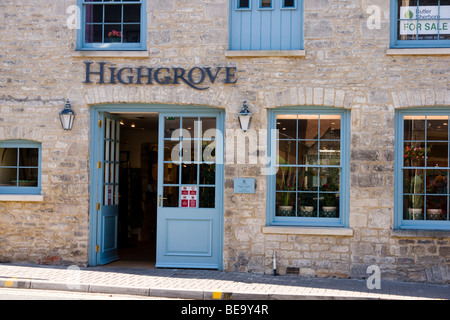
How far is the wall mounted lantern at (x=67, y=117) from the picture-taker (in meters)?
10.1

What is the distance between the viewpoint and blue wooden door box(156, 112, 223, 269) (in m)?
10.2

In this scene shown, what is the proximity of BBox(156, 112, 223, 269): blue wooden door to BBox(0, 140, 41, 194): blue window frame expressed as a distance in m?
2.30

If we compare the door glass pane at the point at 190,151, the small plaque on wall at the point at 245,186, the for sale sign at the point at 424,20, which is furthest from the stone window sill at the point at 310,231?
the for sale sign at the point at 424,20

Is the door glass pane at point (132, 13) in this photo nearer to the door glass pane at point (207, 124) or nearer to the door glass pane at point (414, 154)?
the door glass pane at point (207, 124)

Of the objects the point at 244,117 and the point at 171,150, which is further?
the point at 171,150

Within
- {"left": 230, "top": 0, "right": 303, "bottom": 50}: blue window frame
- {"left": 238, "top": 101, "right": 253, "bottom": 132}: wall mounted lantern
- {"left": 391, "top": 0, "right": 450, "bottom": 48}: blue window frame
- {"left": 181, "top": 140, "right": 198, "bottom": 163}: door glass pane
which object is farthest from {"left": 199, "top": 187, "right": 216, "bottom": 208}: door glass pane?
{"left": 391, "top": 0, "right": 450, "bottom": 48}: blue window frame

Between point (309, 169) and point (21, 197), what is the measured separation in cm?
514

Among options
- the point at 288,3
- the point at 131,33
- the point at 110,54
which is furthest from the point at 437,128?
the point at 110,54

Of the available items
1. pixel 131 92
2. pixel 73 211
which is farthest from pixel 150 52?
pixel 73 211

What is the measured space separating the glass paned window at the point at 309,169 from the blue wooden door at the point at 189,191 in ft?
3.65

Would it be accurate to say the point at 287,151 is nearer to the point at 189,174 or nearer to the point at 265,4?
the point at 189,174

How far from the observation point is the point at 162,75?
10180 mm

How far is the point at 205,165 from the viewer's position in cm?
1030
